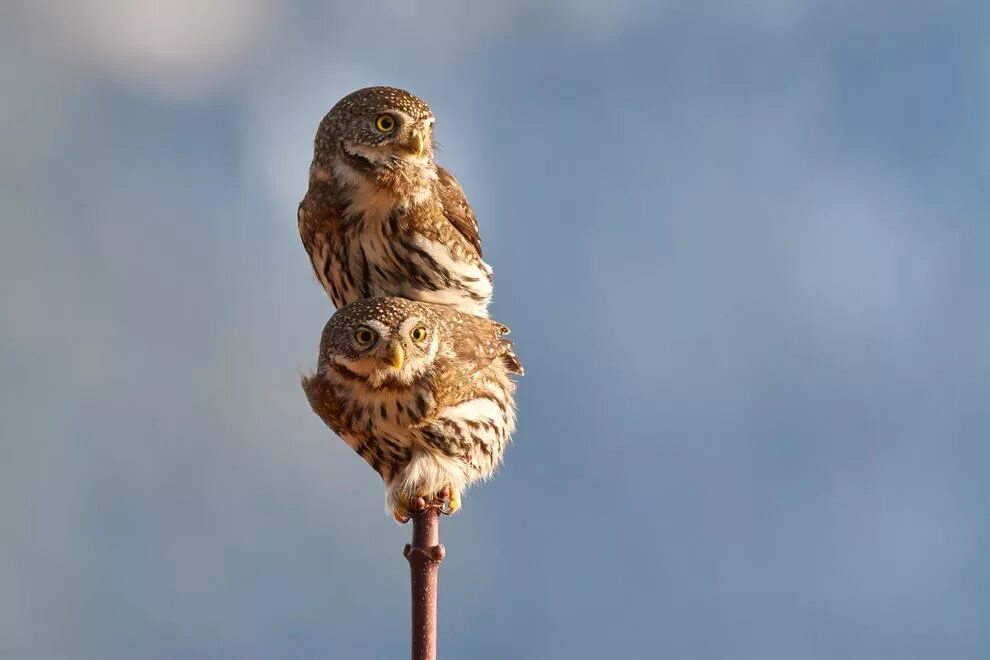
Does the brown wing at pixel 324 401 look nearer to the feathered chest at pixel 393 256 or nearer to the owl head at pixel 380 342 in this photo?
the owl head at pixel 380 342

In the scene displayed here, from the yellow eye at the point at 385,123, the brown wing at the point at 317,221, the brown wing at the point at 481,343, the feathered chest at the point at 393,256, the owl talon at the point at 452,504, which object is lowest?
the owl talon at the point at 452,504

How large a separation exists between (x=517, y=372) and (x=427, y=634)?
1390 millimetres

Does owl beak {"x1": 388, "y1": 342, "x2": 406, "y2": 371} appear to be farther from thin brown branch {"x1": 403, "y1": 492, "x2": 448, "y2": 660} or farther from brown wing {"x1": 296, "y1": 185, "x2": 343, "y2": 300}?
brown wing {"x1": 296, "y1": 185, "x2": 343, "y2": 300}

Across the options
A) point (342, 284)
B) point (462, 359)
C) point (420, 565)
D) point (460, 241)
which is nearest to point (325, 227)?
point (342, 284)


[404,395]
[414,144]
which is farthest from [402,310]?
[414,144]

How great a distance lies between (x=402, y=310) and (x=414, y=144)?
873mm

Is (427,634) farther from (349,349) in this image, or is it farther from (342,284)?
(342,284)

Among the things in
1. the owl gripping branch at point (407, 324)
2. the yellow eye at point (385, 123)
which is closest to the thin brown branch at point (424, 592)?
the owl gripping branch at point (407, 324)

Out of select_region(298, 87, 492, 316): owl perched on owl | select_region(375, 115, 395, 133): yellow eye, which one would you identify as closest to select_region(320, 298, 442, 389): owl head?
select_region(298, 87, 492, 316): owl perched on owl

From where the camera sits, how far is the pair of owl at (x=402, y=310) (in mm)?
4281

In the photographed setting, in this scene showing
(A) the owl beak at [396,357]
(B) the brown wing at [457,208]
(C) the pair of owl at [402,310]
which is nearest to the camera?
(A) the owl beak at [396,357]

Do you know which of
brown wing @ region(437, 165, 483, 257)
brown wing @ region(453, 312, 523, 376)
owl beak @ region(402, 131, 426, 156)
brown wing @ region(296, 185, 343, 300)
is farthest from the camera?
brown wing @ region(437, 165, 483, 257)

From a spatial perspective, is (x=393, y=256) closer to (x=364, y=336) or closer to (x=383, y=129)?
(x=383, y=129)

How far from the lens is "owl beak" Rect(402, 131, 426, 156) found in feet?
15.8
